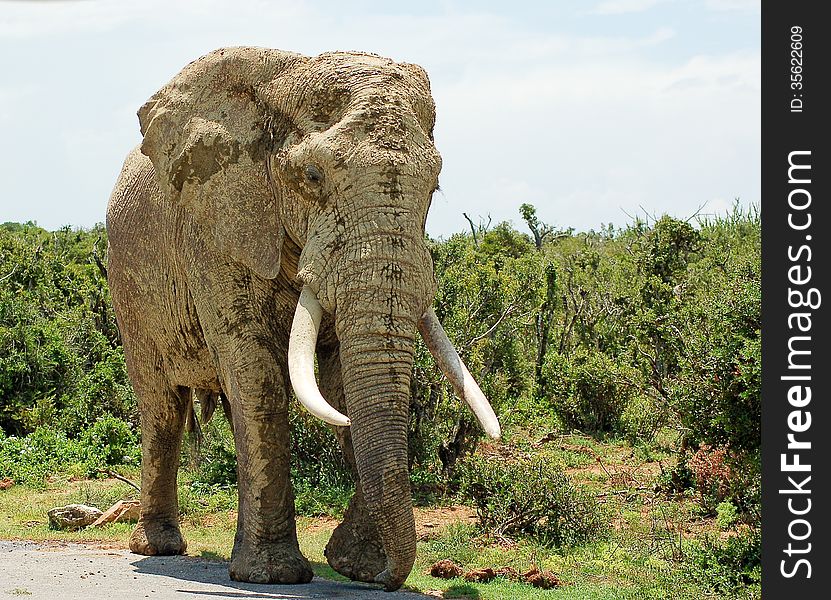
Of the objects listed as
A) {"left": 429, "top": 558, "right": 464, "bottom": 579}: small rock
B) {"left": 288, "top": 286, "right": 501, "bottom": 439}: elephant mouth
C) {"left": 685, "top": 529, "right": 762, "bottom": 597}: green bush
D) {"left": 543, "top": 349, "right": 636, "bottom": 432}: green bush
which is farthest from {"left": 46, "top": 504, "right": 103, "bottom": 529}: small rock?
{"left": 543, "top": 349, "right": 636, "bottom": 432}: green bush

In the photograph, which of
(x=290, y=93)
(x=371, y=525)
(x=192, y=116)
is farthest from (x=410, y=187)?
(x=371, y=525)

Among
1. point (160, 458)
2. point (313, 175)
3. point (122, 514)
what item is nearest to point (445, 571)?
point (160, 458)

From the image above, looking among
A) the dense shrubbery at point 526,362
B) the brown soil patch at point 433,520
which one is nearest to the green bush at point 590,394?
the dense shrubbery at point 526,362

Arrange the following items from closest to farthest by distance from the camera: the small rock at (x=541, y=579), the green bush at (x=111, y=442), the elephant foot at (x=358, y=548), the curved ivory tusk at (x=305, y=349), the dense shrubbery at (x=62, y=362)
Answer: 1. the curved ivory tusk at (x=305, y=349)
2. the elephant foot at (x=358, y=548)
3. the small rock at (x=541, y=579)
4. the green bush at (x=111, y=442)
5. the dense shrubbery at (x=62, y=362)

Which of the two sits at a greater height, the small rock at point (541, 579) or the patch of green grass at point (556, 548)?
the patch of green grass at point (556, 548)

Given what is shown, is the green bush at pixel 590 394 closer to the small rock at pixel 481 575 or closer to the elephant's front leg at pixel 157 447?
the elephant's front leg at pixel 157 447

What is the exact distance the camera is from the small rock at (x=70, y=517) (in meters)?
10.4

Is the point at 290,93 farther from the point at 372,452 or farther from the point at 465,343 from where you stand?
the point at 465,343

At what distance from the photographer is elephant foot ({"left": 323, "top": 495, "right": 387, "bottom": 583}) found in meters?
7.75

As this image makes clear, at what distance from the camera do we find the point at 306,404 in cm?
647

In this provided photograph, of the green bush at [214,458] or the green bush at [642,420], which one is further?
the green bush at [642,420]

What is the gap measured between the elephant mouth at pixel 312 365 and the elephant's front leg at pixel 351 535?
954mm

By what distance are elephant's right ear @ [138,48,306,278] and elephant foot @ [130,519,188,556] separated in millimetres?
2677
